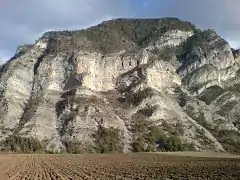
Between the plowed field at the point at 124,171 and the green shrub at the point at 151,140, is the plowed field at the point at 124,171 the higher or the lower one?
the lower one

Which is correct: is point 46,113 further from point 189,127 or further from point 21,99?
point 189,127

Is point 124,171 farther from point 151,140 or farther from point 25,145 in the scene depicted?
point 151,140

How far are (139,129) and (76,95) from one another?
33411mm

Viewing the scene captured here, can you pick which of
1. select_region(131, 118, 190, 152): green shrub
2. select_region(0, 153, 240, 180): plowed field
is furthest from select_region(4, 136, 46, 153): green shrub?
select_region(0, 153, 240, 180): plowed field

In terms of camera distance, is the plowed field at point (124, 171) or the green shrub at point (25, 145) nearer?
the plowed field at point (124, 171)

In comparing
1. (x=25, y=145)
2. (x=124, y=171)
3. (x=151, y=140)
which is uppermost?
(x=151, y=140)

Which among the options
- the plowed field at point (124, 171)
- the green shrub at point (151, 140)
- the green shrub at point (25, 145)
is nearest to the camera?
the plowed field at point (124, 171)

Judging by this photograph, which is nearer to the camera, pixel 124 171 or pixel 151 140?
pixel 124 171

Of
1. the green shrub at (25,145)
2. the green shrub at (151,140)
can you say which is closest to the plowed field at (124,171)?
the green shrub at (25,145)

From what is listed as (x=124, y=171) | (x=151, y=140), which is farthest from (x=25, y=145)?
(x=124, y=171)

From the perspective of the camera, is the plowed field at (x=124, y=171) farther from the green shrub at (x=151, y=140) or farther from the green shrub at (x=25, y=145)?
the green shrub at (x=151, y=140)

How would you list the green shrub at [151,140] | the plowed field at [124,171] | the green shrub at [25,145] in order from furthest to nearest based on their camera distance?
the green shrub at [151,140] < the green shrub at [25,145] < the plowed field at [124,171]

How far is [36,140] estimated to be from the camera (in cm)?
15538

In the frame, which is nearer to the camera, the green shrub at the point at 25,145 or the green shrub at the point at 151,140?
the green shrub at the point at 25,145
